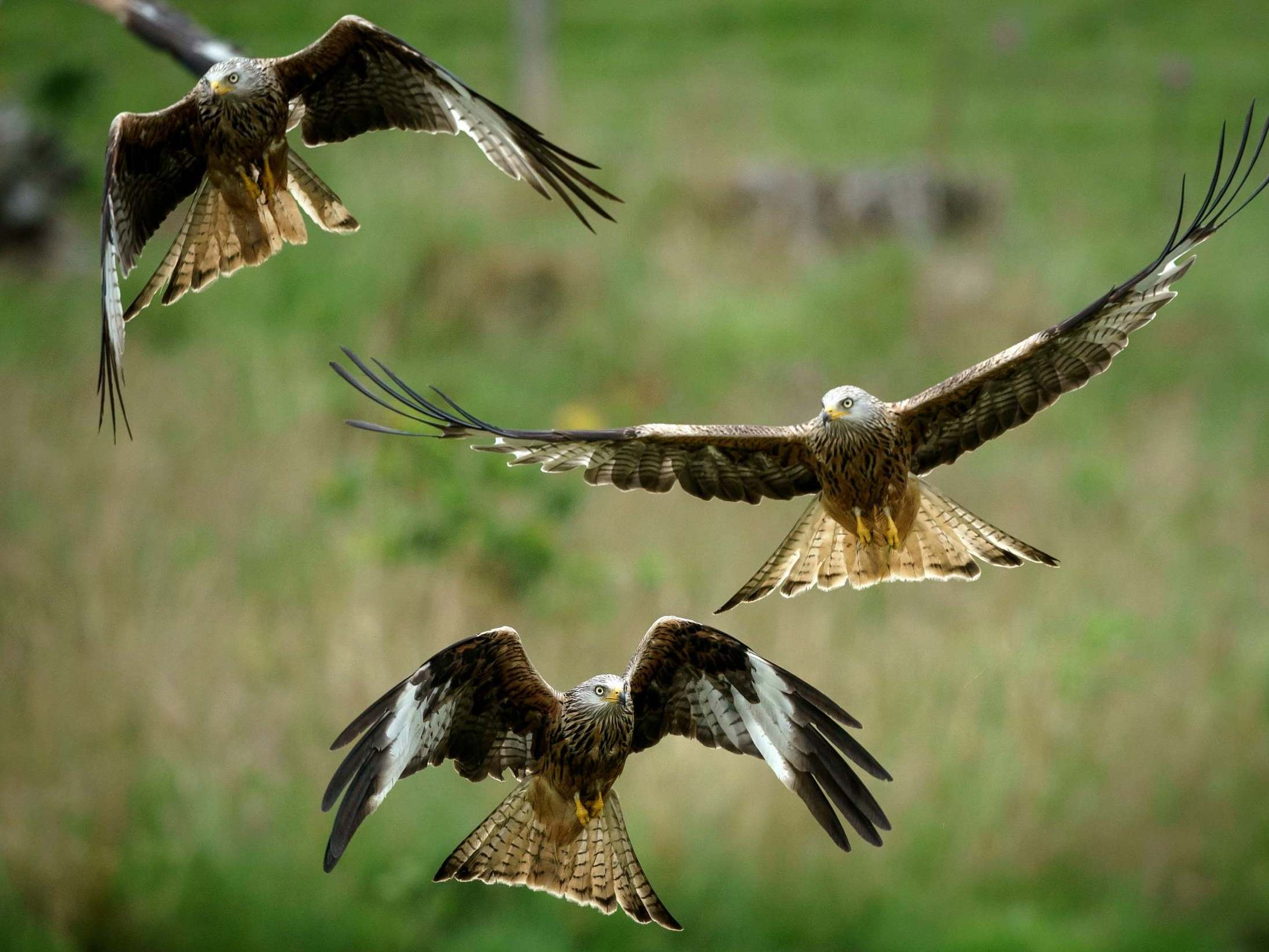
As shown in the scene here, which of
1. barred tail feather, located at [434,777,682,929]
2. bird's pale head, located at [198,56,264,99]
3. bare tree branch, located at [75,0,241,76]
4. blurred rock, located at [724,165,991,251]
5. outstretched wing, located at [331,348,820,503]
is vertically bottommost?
barred tail feather, located at [434,777,682,929]

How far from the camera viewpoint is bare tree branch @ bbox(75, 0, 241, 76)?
5.59 metres

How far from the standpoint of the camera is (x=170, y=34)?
5.80 meters

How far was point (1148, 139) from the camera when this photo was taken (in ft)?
87.8

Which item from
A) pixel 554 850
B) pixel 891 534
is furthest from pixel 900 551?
pixel 554 850

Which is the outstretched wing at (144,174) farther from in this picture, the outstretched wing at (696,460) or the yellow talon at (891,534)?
the yellow talon at (891,534)

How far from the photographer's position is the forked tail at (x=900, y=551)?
14.5 feet

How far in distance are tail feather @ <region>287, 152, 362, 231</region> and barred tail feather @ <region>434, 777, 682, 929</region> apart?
1550 mm

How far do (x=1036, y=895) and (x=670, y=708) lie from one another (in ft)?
29.4

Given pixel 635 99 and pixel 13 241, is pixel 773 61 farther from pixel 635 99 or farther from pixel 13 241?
pixel 13 241

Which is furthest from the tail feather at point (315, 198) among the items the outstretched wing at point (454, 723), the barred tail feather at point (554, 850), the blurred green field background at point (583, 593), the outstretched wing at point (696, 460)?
the blurred green field background at point (583, 593)

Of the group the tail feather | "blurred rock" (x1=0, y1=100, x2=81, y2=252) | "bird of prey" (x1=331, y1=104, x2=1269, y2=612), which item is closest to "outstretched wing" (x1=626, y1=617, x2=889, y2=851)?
"bird of prey" (x1=331, y1=104, x2=1269, y2=612)

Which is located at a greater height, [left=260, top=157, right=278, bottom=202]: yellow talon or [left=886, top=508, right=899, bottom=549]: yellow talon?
[left=260, top=157, right=278, bottom=202]: yellow talon

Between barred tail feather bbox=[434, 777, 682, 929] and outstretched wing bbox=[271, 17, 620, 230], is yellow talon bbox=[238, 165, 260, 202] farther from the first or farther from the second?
barred tail feather bbox=[434, 777, 682, 929]

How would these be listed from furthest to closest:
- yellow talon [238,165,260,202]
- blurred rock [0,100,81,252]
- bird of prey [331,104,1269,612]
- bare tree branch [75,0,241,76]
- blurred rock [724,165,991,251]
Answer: blurred rock [724,165,991,251] → blurred rock [0,100,81,252] → bare tree branch [75,0,241,76] → bird of prey [331,104,1269,612] → yellow talon [238,165,260,202]
